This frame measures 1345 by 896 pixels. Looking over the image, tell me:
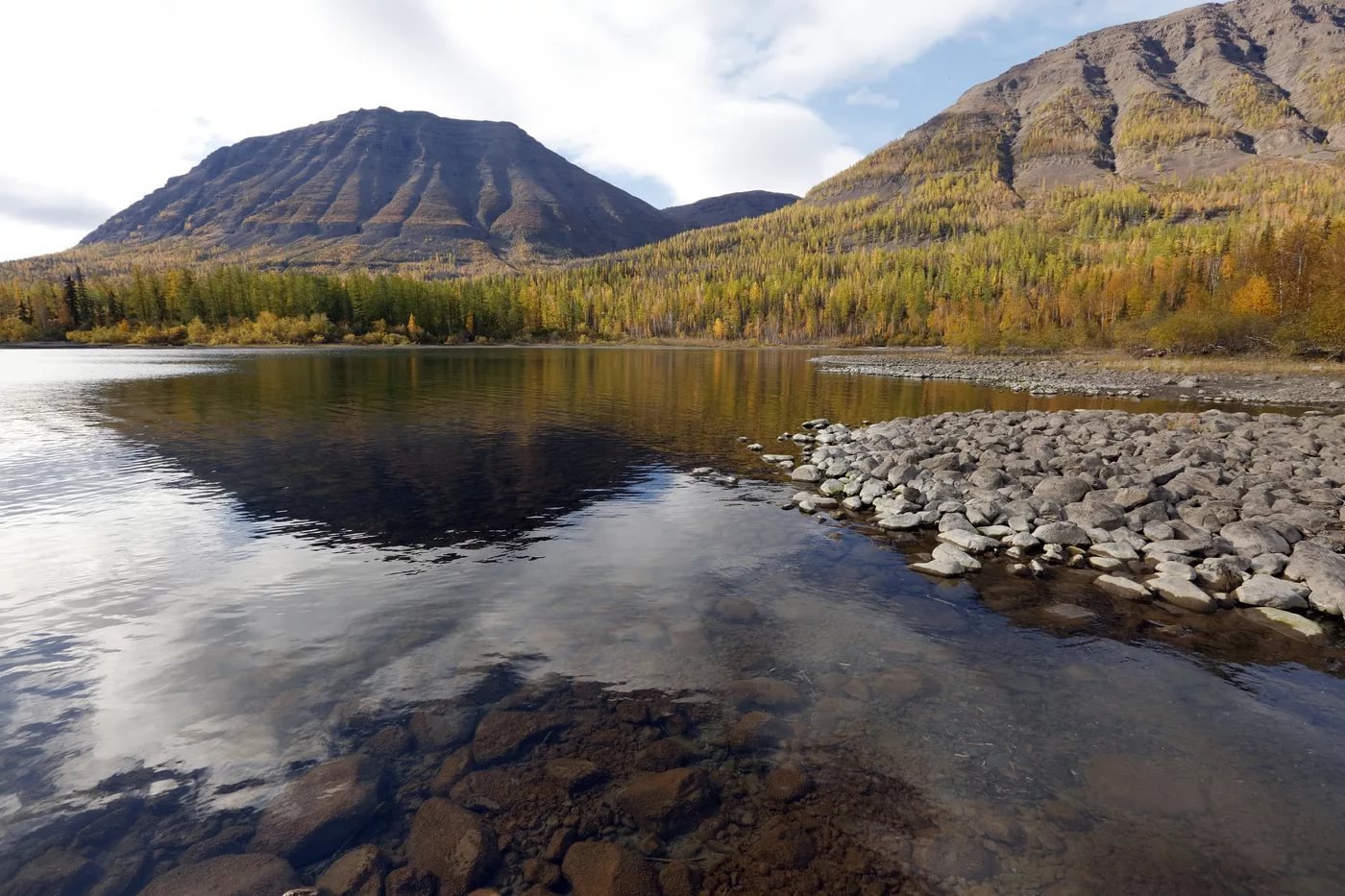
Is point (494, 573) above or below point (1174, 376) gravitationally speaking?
below

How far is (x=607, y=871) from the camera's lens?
643cm

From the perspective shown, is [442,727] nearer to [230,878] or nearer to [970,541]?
[230,878]

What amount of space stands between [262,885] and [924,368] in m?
88.9

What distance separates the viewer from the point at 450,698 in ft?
31.0

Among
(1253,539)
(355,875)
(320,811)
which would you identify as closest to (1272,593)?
(1253,539)

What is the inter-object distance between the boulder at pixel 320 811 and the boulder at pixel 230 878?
14 cm

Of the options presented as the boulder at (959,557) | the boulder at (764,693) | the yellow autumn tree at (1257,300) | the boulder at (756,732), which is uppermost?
the yellow autumn tree at (1257,300)

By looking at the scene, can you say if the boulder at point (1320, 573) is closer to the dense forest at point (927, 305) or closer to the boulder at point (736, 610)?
the boulder at point (736, 610)

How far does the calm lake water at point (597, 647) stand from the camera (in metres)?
7.41

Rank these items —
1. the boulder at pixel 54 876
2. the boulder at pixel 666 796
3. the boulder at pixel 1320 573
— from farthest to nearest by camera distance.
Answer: the boulder at pixel 1320 573 < the boulder at pixel 666 796 < the boulder at pixel 54 876

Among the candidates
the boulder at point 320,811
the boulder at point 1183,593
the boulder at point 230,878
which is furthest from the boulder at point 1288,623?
the boulder at point 230,878

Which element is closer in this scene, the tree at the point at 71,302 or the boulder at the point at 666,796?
the boulder at the point at 666,796

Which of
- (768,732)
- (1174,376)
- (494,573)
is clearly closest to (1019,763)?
(768,732)

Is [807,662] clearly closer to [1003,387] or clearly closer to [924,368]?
[1003,387]
